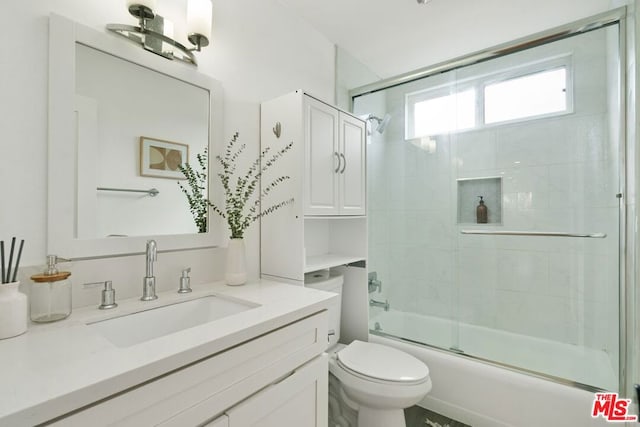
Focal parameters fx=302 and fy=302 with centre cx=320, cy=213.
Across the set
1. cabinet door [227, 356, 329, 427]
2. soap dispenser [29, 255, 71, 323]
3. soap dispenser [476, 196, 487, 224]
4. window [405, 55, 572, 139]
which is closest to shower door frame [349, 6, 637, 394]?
window [405, 55, 572, 139]

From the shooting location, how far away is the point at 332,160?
65.1 inches

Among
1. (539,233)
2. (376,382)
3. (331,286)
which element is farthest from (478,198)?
(376,382)

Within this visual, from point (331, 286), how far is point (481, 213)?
4.27 feet

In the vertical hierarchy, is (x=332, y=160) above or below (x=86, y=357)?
above

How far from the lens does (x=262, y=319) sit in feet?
2.87

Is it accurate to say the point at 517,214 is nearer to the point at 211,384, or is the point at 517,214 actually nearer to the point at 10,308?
the point at 211,384

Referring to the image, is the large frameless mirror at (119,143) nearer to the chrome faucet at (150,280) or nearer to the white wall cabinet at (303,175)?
the chrome faucet at (150,280)

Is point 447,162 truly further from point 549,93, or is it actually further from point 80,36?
point 80,36

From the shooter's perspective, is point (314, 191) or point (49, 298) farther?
point (314, 191)

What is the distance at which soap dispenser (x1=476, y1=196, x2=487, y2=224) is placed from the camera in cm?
222

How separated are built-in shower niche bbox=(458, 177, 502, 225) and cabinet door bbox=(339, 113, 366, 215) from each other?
0.85 metres

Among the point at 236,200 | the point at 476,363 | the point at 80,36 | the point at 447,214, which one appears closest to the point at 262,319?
the point at 236,200

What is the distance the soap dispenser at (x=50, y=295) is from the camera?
0.84 metres

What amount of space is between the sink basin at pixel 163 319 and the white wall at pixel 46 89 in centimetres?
16
